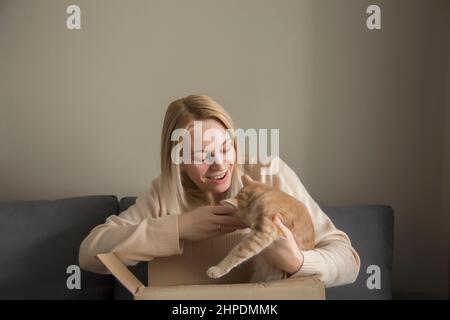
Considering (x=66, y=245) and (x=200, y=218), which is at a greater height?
(x=200, y=218)

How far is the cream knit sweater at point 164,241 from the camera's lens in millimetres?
985

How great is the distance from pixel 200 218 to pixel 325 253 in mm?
273

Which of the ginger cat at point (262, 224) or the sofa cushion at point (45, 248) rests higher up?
the ginger cat at point (262, 224)

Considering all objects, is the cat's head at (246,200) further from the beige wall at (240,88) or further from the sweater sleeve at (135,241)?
the beige wall at (240,88)

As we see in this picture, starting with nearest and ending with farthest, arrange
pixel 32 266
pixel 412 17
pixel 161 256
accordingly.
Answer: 1. pixel 161 256
2. pixel 32 266
3. pixel 412 17

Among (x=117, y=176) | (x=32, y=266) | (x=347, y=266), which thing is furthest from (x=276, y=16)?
(x=32, y=266)

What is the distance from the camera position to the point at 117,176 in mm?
1626

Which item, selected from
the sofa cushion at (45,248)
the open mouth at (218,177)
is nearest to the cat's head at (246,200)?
the open mouth at (218,177)

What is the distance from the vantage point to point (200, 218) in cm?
97

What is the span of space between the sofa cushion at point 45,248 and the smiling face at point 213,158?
18.3 inches

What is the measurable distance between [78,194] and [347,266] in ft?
3.17

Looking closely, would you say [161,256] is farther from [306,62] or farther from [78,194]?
[306,62]

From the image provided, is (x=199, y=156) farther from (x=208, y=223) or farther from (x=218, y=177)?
(x=208, y=223)

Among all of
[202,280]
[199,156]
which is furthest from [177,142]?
[202,280]
